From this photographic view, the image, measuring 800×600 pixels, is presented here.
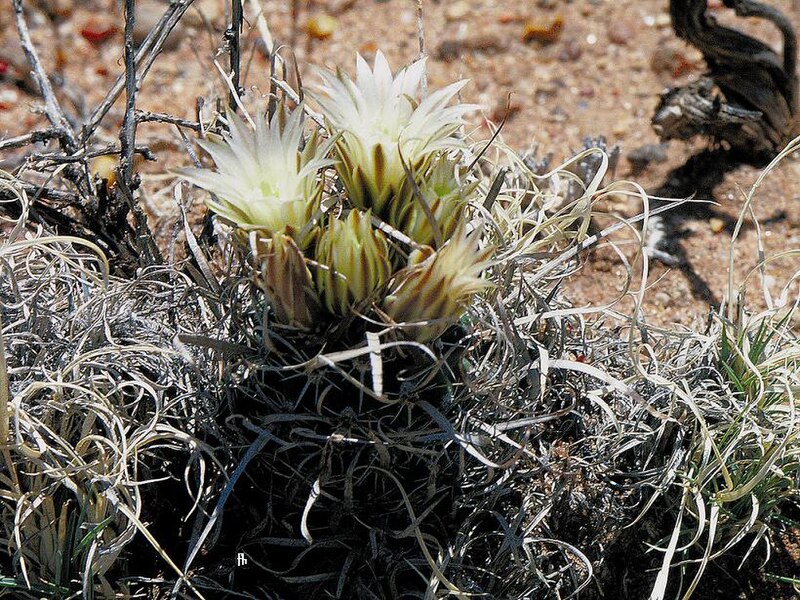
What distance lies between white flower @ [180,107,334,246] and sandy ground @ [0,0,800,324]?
87 centimetres

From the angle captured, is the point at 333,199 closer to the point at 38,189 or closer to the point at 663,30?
the point at 38,189

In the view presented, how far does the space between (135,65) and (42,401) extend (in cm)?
47

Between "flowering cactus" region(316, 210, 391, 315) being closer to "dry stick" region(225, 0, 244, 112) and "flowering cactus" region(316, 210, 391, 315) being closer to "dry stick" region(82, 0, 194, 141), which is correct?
"dry stick" region(225, 0, 244, 112)

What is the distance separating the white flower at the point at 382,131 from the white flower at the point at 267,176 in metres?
0.04

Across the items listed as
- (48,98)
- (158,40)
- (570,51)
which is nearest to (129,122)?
(158,40)

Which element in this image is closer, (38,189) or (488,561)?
(488,561)

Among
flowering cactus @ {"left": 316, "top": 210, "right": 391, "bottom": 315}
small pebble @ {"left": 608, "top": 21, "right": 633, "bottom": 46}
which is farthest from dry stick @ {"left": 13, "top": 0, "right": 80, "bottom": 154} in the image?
small pebble @ {"left": 608, "top": 21, "right": 633, "bottom": 46}

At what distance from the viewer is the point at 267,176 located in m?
0.95

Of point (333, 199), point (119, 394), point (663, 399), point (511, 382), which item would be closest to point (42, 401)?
point (119, 394)

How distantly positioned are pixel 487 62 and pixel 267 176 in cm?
146

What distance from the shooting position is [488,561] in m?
1.15

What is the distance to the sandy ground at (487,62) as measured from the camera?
202 centimetres

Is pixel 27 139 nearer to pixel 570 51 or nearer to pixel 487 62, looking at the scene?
pixel 487 62

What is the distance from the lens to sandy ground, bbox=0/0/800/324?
6.63 ft
